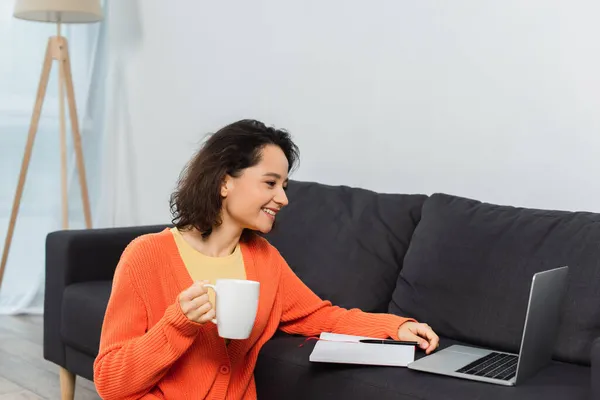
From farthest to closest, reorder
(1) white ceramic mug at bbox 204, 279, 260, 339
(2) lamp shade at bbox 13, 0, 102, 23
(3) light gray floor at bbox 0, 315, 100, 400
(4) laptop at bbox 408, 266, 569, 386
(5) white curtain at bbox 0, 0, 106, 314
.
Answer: (5) white curtain at bbox 0, 0, 106, 314
(2) lamp shade at bbox 13, 0, 102, 23
(3) light gray floor at bbox 0, 315, 100, 400
(4) laptop at bbox 408, 266, 569, 386
(1) white ceramic mug at bbox 204, 279, 260, 339

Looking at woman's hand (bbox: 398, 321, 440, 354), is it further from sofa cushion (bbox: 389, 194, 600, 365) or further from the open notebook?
sofa cushion (bbox: 389, 194, 600, 365)

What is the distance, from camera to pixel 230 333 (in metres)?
1.51

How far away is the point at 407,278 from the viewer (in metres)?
2.36

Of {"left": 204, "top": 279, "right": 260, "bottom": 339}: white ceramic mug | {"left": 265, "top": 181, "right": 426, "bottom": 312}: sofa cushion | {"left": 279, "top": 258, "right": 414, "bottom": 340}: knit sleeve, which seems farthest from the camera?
{"left": 265, "top": 181, "right": 426, "bottom": 312}: sofa cushion

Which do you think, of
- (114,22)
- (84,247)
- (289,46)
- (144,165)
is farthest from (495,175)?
(114,22)

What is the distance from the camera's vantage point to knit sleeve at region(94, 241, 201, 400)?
1.58m

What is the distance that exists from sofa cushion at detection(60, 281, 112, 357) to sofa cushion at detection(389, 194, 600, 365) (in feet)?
2.89

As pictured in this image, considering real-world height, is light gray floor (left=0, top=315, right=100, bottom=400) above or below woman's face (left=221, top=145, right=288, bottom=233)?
below

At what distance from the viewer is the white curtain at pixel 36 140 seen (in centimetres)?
423

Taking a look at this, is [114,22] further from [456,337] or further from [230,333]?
[230,333]

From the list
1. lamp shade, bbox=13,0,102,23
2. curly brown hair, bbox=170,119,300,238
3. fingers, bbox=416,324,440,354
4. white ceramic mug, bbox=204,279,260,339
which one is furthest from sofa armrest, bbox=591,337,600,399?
lamp shade, bbox=13,0,102,23

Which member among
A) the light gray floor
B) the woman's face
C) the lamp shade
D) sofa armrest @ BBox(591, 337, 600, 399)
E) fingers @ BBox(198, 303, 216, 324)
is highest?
the lamp shade

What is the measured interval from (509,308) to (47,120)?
290 centimetres

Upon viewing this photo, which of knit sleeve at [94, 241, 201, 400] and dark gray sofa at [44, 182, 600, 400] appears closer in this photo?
knit sleeve at [94, 241, 201, 400]
